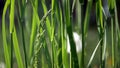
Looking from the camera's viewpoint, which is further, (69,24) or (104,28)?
(104,28)

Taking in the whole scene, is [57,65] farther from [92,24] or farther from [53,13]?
[92,24]

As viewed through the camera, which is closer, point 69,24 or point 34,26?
point 69,24

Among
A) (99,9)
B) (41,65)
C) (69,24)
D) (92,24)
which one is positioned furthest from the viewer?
(92,24)

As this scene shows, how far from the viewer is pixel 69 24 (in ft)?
2.21

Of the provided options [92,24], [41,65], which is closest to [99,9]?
[41,65]

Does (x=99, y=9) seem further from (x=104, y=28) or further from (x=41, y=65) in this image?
(x=41, y=65)

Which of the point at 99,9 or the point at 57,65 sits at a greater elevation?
the point at 99,9

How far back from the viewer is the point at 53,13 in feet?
2.35

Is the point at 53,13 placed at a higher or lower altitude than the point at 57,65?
higher

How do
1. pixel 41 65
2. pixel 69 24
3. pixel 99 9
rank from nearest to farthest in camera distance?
1. pixel 69 24
2. pixel 99 9
3. pixel 41 65

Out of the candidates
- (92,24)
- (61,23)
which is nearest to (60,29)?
(61,23)

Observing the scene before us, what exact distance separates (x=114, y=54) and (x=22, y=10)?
0.22 metres

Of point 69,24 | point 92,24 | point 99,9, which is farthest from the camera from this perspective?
point 92,24

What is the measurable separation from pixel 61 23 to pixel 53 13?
0.10 feet
